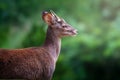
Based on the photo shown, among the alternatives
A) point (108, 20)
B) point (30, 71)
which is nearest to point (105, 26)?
point (108, 20)

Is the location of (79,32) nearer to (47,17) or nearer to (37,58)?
(47,17)

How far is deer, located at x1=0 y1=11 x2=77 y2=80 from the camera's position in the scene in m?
9.88

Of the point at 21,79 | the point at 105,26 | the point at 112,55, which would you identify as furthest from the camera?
the point at 105,26

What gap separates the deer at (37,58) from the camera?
32.4 ft

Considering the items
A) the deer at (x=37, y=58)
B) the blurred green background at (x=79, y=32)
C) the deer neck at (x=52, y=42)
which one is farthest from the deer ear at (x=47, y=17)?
the blurred green background at (x=79, y=32)

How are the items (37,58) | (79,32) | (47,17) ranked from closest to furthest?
(37,58)
(47,17)
(79,32)

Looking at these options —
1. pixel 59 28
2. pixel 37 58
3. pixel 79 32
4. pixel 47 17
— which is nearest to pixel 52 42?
pixel 59 28

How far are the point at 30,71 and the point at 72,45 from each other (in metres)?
9.22

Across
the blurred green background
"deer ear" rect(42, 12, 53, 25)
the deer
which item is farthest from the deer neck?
the blurred green background

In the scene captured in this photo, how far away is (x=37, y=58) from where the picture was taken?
10.3 meters

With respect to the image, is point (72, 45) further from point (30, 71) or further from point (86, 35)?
point (30, 71)

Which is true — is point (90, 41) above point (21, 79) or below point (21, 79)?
above

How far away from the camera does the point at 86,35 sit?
760 inches

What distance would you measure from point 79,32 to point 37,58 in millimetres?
8630
